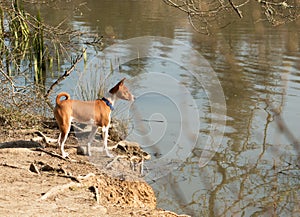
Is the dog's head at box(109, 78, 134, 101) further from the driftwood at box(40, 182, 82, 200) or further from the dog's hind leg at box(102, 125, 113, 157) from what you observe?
the driftwood at box(40, 182, 82, 200)

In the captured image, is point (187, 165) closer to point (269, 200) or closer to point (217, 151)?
point (217, 151)

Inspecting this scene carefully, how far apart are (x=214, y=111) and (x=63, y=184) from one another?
5459 mm

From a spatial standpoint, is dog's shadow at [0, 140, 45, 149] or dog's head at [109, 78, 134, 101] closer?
dog's head at [109, 78, 134, 101]

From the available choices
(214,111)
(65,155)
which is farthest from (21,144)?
(214,111)

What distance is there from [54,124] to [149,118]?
2.03m

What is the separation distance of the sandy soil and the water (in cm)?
47

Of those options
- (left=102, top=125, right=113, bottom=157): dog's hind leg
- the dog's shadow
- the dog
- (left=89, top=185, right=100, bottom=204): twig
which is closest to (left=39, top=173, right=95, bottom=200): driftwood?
(left=89, top=185, right=100, bottom=204): twig

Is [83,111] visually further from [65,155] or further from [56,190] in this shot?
[56,190]

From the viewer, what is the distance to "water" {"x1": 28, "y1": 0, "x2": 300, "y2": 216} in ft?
22.8

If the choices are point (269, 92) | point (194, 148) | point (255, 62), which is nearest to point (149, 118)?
point (194, 148)

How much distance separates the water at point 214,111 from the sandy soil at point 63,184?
47 centimetres

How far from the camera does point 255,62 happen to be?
14.9 m

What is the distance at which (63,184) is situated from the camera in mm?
5582

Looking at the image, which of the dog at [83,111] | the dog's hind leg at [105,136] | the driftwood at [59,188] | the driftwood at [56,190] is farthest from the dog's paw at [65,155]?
the driftwood at [56,190]
